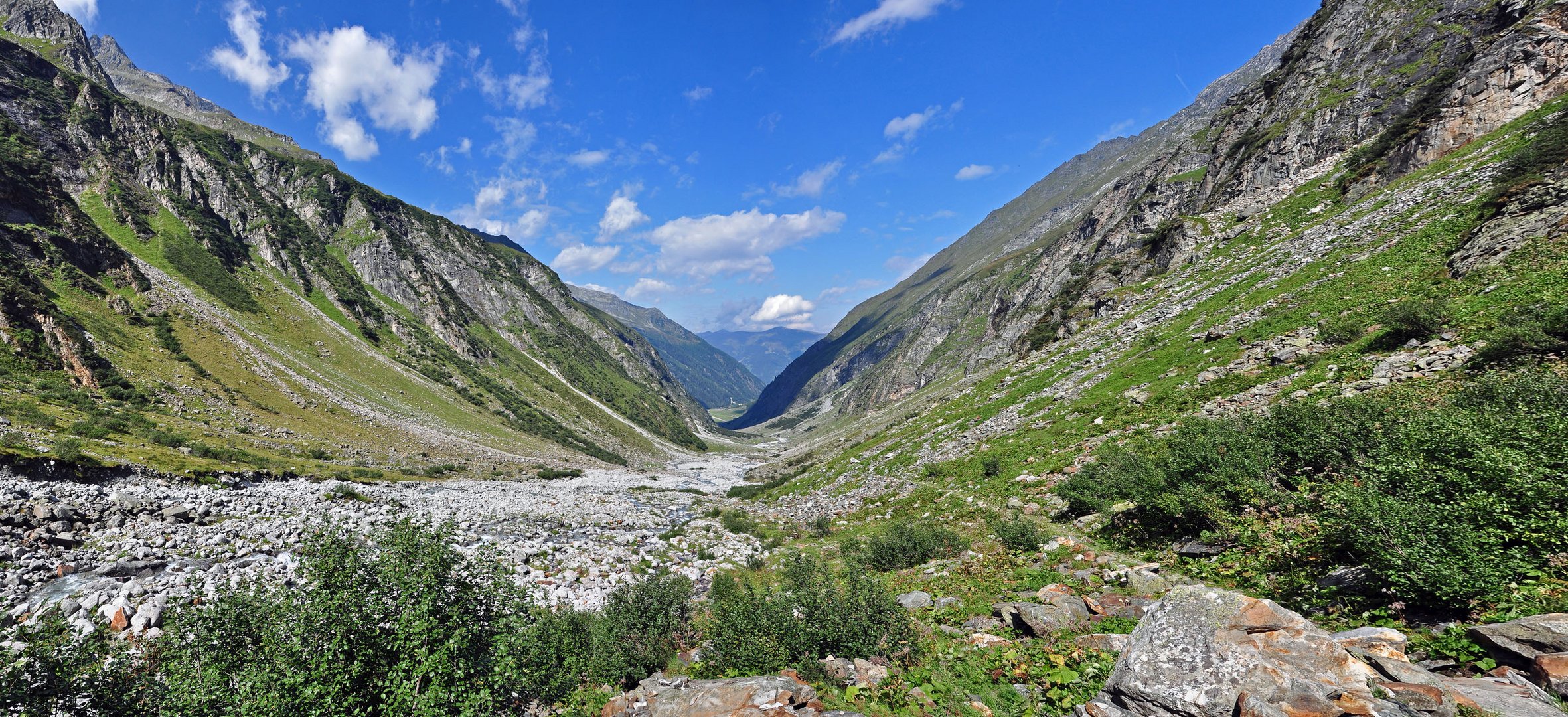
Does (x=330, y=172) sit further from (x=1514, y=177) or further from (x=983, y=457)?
(x=1514, y=177)

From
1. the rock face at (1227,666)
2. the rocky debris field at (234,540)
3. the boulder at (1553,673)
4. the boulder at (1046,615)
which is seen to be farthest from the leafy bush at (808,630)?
the boulder at (1553,673)

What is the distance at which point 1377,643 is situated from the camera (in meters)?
5.73

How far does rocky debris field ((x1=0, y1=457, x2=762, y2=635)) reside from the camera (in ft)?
40.9

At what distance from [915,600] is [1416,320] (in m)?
19.6

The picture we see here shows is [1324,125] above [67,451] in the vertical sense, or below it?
below

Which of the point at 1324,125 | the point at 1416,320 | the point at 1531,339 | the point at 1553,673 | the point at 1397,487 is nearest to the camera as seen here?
the point at 1553,673

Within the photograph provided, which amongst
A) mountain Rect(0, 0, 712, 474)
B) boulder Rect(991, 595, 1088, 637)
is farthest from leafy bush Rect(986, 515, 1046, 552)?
mountain Rect(0, 0, 712, 474)

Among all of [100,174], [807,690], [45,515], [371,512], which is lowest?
[807,690]

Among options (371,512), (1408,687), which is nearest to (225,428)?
(371,512)

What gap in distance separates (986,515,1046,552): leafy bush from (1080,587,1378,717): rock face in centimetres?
844

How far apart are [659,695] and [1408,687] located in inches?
375

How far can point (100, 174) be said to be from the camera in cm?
9094

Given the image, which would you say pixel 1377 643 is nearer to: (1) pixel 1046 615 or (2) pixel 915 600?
(1) pixel 1046 615

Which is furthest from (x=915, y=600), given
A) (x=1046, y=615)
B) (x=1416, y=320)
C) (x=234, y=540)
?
(x=234, y=540)
